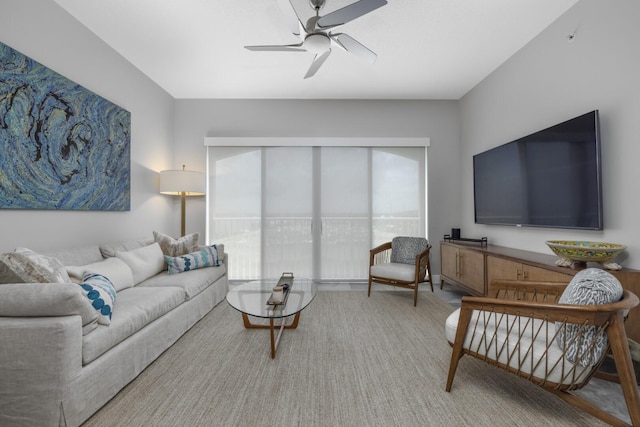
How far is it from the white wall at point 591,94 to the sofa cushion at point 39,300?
333 centimetres

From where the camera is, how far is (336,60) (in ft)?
10.2

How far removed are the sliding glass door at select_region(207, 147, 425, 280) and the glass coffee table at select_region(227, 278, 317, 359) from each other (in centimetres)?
132

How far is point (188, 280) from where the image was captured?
2.64 meters

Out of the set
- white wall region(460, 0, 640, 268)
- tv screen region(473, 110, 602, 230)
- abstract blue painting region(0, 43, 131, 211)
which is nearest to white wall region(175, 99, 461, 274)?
tv screen region(473, 110, 602, 230)

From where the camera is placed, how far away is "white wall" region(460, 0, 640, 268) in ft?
6.29

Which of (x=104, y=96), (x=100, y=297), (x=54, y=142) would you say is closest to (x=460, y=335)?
(x=100, y=297)

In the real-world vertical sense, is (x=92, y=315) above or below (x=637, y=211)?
below

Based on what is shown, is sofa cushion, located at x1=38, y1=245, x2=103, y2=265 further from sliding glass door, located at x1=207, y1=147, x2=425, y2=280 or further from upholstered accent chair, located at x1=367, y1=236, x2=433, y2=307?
upholstered accent chair, located at x1=367, y1=236, x2=433, y2=307

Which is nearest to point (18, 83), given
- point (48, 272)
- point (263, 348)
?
point (48, 272)

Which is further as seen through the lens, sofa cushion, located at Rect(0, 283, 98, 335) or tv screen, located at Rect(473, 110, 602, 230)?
tv screen, located at Rect(473, 110, 602, 230)

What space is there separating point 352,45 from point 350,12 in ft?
1.49

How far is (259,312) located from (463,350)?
133 centimetres

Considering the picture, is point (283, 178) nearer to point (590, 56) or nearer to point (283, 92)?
point (283, 92)

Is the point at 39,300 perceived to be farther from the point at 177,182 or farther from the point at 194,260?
the point at 177,182
